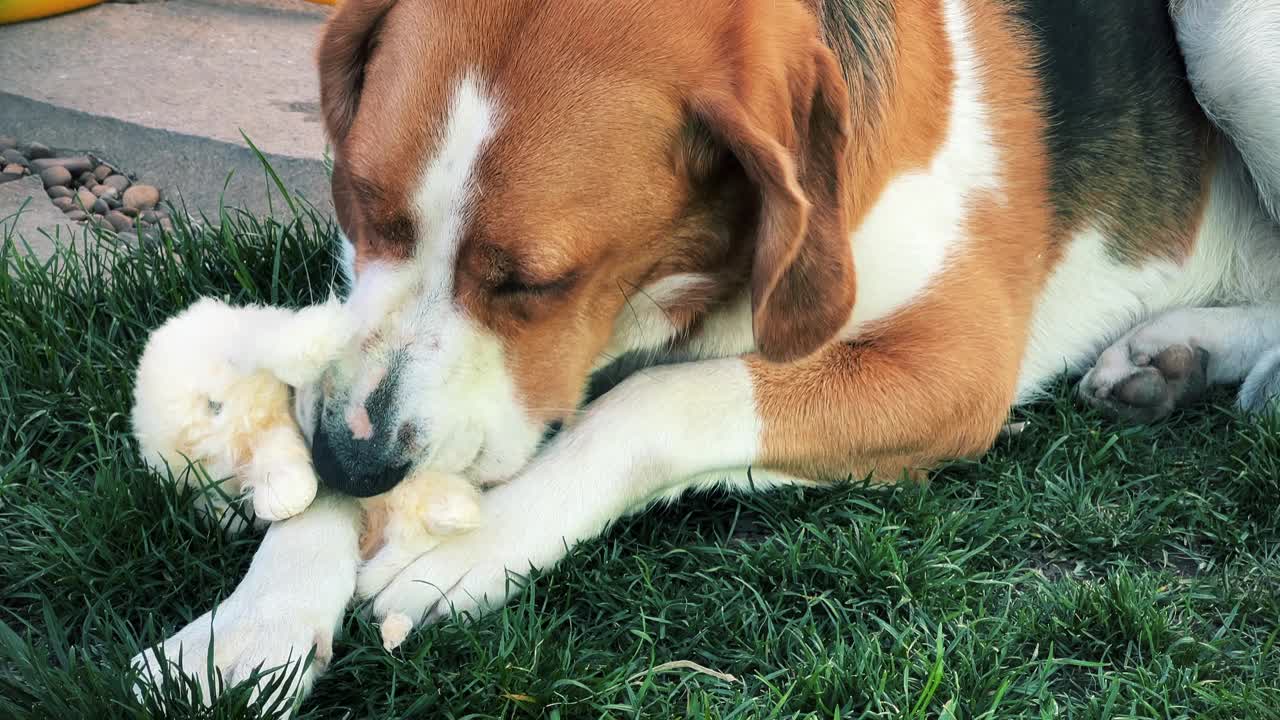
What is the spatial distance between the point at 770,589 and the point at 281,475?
95 centimetres

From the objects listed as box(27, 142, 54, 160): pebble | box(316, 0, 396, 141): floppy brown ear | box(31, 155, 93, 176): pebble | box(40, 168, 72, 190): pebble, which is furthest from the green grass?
box(27, 142, 54, 160): pebble

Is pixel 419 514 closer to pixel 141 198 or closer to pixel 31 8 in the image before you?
pixel 141 198

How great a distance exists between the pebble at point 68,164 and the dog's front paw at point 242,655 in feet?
7.75

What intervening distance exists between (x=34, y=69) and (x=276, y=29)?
1013 millimetres

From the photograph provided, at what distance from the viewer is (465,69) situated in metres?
2.12

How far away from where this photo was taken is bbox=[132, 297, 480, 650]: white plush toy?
2166 millimetres

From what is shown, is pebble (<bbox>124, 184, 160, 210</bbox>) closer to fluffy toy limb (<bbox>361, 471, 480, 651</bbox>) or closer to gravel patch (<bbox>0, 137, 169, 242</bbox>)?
gravel patch (<bbox>0, 137, 169, 242</bbox>)

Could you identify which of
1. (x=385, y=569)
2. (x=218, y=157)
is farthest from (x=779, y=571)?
(x=218, y=157)

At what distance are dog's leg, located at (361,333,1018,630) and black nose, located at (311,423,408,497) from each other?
0.61 ft

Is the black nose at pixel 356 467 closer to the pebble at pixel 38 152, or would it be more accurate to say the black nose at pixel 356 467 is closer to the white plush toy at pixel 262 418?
the white plush toy at pixel 262 418

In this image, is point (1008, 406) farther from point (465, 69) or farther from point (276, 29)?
point (276, 29)

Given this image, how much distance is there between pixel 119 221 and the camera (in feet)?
12.2

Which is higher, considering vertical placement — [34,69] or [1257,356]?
[1257,356]

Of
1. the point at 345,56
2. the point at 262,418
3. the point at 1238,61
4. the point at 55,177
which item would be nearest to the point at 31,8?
the point at 55,177
